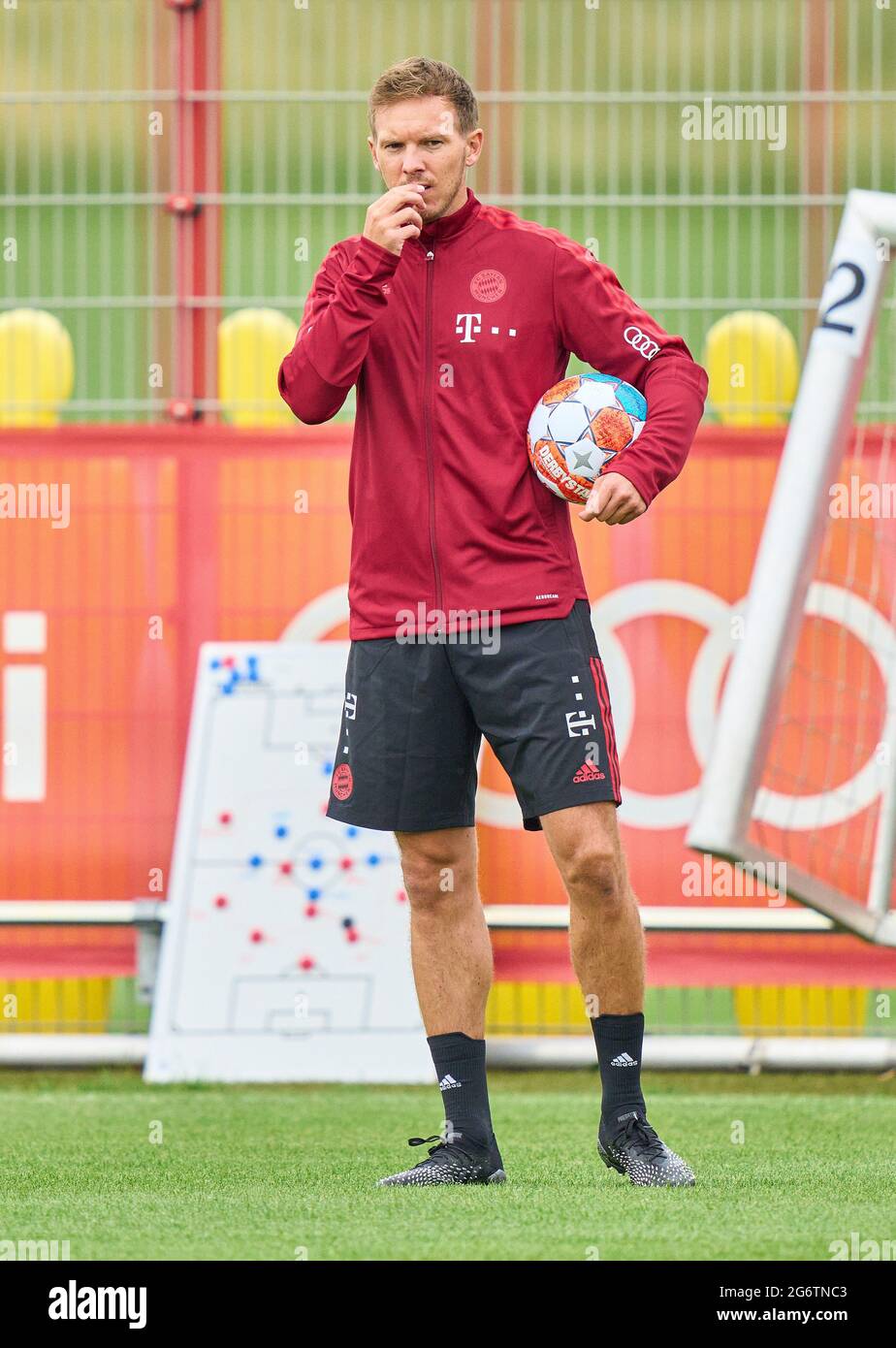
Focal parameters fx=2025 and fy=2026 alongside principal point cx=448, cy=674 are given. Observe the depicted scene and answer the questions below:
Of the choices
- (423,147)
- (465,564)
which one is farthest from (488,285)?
(465,564)

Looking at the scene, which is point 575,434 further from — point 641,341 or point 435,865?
point 435,865

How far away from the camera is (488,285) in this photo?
3605 mm

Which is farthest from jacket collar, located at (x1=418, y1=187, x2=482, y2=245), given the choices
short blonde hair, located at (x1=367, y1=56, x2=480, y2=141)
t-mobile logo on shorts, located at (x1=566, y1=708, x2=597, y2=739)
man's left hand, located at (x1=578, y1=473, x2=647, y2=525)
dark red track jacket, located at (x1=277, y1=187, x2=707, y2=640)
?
t-mobile logo on shorts, located at (x1=566, y1=708, x2=597, y2=739)

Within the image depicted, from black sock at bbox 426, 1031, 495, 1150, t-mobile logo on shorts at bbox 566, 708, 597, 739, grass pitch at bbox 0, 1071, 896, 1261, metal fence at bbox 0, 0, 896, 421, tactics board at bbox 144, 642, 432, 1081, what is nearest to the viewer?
grass pitch at bbox 0, 1071, 896, 1261

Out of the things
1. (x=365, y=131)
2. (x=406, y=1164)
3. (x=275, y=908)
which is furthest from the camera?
(x=365, y=131)

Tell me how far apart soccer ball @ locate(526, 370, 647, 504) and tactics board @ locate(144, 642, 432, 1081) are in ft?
7.37

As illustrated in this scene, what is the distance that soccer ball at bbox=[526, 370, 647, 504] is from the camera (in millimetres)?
3469

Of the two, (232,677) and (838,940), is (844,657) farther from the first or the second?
(232,677)

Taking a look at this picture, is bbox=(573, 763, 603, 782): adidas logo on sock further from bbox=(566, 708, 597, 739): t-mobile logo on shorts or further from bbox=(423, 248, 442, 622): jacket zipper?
bbox=(423, 248, 442, 622): jacket zipper

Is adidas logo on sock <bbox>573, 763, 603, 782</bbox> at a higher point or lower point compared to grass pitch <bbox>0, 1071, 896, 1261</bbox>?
higher

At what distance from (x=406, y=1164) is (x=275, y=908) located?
1.79m

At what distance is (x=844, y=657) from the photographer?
5.73m
